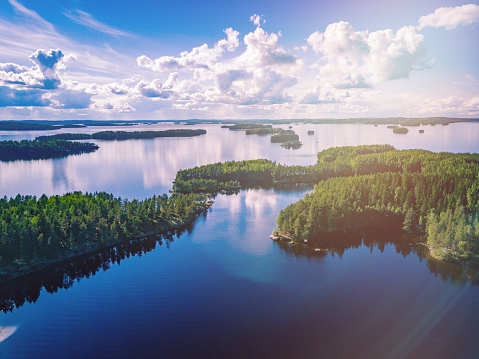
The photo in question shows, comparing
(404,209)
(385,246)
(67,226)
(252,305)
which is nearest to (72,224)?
(67,226)

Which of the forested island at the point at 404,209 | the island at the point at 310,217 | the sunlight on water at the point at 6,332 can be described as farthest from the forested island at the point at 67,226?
the forested island at the point at 404,209

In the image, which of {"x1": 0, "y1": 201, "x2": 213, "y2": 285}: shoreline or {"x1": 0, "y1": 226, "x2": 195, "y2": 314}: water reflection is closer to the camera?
{"x1": 0, "y1": 226, "x2": 195, "y2": 314}: water reflection

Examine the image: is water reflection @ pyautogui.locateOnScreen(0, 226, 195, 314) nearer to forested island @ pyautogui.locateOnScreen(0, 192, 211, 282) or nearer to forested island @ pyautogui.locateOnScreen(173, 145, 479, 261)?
forested island @ pyautogui.locateOnScreen(0, 192, 211, 282)

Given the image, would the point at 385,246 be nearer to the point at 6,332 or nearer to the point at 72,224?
the point at 72,224

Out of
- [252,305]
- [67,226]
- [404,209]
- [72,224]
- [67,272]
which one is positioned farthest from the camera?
[404,209]

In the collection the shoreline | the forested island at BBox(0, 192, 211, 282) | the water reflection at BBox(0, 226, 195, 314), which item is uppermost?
the forested island at BBox(0, 192, 211, 282)

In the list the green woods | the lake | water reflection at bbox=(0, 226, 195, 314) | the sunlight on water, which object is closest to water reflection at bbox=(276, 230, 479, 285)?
the lake
